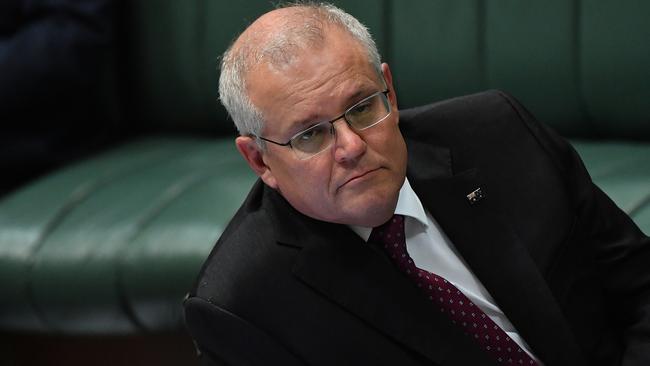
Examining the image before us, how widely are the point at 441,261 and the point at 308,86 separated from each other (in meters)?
0.33

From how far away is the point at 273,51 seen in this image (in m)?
1.36

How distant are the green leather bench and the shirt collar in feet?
2.10

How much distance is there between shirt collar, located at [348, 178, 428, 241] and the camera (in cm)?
143

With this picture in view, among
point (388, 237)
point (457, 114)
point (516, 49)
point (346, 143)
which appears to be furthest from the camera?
point (516, 49)

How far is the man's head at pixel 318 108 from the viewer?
1.34 metres

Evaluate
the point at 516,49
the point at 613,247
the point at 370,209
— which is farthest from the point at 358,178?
the point at 516,49

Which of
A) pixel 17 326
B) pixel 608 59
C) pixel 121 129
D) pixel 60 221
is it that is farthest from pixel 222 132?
pixel 608 59

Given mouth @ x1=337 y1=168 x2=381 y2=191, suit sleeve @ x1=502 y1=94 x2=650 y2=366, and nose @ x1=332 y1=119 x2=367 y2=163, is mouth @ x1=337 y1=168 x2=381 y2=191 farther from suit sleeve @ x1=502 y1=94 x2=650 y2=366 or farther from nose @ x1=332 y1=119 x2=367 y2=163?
suit sleeve @ x1=502 y1=94 x2=650 y2=366

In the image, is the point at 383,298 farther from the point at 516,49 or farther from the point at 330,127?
the point at 516,49

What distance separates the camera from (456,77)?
238cm

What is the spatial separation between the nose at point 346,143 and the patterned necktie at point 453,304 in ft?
0.47

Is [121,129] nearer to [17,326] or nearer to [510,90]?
[17,326]

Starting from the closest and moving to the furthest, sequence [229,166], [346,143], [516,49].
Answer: [346,143] < [516,49] < [229,166]

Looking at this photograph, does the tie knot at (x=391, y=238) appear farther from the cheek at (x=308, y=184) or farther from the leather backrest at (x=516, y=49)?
the leather backrest at (x=516, y=49)
